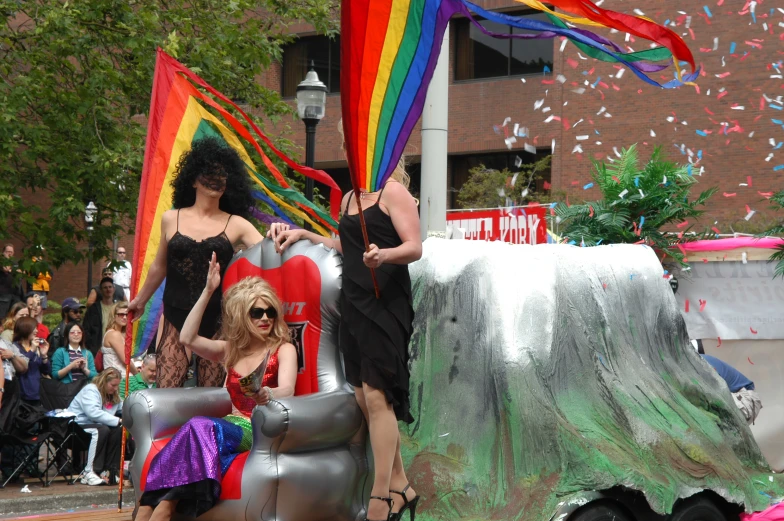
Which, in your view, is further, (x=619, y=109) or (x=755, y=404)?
(x=619, y=109)

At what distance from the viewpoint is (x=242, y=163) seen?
238 inches

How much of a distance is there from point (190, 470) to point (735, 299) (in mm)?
6368

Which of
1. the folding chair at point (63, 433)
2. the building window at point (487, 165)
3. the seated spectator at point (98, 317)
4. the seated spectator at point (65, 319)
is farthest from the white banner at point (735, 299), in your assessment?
the building window at point (487, 165)

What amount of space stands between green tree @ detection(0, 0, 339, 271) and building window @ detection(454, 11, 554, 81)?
15193 mm

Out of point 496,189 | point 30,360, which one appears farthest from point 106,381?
point 496,189

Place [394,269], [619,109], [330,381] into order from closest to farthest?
[394,269], [330,381], [619,109]

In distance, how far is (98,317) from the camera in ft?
44.1

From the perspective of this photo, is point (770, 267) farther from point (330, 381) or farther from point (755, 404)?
point (330, 381)

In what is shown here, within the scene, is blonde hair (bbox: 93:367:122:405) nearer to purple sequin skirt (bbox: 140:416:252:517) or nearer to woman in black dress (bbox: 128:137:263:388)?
woman in black dress (bbox: 128:137:263:388)

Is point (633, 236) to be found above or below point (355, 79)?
below

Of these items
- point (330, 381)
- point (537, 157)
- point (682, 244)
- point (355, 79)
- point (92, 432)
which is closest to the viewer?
point (355, 79)

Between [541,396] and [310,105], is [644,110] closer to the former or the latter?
[310,105]

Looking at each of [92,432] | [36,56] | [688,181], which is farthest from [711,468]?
[36,56]

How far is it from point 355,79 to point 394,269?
968mm
